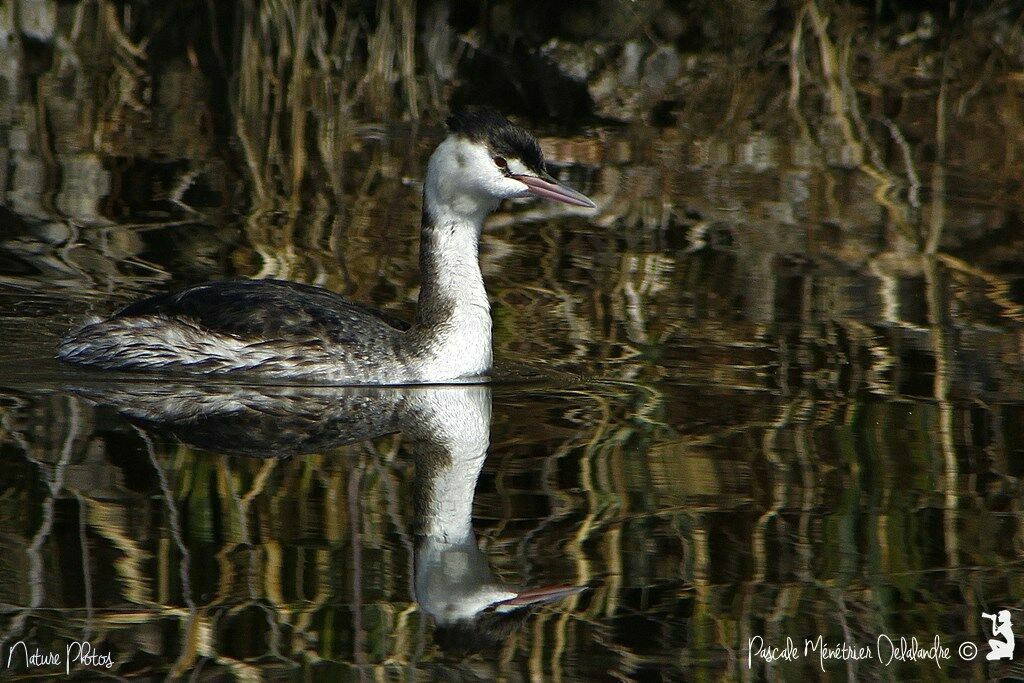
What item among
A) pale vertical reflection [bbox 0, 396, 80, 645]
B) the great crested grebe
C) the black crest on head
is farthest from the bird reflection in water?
the black crest on head

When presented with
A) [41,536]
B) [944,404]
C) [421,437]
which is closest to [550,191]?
[421,437]

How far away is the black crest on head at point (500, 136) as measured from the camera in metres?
7.29

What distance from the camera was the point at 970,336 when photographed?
324 inches

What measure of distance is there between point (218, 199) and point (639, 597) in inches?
258

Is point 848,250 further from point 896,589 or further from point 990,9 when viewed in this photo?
point 990,9

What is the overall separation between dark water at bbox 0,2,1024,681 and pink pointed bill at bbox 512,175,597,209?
77 cm

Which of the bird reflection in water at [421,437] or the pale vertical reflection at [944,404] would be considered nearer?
the bird reflection in water at [421,437]

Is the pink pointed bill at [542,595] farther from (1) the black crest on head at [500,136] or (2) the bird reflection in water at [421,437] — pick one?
(1) the black crest on head at [500,136]

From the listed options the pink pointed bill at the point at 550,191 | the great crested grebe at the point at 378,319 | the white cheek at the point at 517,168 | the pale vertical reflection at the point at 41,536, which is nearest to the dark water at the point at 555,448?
the pale vertical reflection at the point at 41,536

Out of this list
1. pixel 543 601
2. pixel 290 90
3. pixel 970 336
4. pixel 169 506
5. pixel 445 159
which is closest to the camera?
pixel 543 601

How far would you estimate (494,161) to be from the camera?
7359 mm

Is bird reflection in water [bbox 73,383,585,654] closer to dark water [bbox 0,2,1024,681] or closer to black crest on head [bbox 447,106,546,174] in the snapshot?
dark water [bbox 0,2,1024,681]

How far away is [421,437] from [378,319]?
3.97 feet

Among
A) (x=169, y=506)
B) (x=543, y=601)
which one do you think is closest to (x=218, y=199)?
(x=169, y=506)
